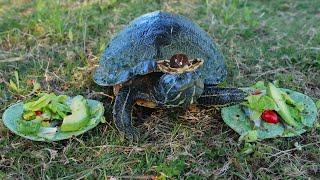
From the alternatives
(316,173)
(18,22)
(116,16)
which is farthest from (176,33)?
(18,22)

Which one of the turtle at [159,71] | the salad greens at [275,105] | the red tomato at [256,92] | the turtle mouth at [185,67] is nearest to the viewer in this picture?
the turtle mouth at [185,67]

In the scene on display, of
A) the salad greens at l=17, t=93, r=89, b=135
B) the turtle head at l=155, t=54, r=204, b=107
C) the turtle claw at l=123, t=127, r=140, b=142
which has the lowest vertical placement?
the turtle claw at l=123, t=127, r=140, b=142

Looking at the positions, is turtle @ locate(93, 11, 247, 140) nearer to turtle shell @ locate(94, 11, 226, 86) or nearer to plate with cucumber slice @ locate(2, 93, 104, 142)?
turtle shell @ locate(94, 11, 226, 86)

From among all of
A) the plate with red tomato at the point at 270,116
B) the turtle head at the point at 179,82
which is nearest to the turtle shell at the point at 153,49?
the turtle head at the point at 179,82

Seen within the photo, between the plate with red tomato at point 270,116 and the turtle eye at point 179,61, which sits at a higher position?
the turtle eye at point 179,61

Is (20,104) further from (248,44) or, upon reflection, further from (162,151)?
(248,44)

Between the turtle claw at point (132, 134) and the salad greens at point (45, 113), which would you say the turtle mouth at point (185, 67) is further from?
the salad greens at point (45, 113)

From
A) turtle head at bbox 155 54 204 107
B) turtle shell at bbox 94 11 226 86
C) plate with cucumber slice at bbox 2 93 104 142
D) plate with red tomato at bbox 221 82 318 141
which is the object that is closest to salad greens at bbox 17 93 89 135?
plate with cucumber slice at bbox 2 93 104 142
